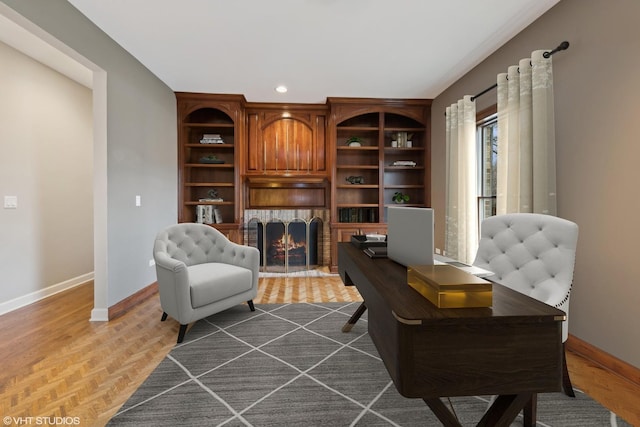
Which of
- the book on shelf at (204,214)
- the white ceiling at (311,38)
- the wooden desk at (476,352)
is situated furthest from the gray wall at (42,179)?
the wooden desk at (476,352)

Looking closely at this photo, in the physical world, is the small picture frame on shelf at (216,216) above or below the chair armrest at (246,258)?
above

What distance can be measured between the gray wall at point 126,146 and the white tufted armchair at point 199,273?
1.82ft

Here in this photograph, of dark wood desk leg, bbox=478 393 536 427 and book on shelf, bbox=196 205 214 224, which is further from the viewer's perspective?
book on shelf, bbox=196 205 214 224

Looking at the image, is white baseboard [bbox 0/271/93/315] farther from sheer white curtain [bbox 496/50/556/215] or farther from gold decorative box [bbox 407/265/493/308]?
sheer white curtain [bbox 496/50/556/215]

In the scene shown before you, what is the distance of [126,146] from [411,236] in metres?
2.90

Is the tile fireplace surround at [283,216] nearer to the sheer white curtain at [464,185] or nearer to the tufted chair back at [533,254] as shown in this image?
the sheer white curtain at [464,185]

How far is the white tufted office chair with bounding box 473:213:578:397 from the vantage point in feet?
4.63

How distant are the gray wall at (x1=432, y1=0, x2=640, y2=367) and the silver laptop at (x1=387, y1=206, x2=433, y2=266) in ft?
4.79

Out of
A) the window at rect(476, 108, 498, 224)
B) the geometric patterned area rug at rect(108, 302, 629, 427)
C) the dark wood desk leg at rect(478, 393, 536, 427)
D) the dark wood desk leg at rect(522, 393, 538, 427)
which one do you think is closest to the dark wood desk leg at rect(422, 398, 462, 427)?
the dark wood desk leg at rect(478, 393, 536, 427)

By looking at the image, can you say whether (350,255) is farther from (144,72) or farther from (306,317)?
(144,72)

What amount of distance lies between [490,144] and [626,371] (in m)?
2.21

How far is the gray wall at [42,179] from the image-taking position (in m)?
2.71

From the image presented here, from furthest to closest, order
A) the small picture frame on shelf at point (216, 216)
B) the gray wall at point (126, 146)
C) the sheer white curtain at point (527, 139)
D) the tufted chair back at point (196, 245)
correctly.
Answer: the small picture frame on shelf at point (216, 216)
the tufted chair back at point (196, 245)
the gray wall at point (126, 146)
the sheer white curtain at point (527, 139)

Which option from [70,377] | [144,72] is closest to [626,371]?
[70,377]
